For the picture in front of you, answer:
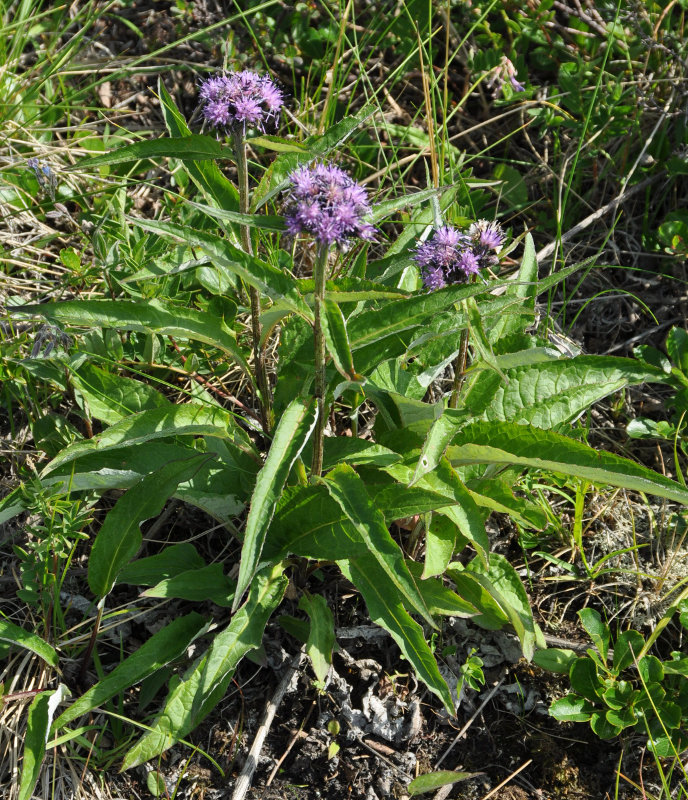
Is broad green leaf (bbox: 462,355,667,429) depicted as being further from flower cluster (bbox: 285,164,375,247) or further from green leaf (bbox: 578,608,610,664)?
flower cluster (bbox: 285,164,375,247)

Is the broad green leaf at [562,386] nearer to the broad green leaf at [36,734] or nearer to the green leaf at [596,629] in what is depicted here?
the green leaf at [596,629]

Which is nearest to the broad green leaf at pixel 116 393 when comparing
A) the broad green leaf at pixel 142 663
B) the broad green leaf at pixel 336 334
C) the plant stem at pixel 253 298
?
the plant stem at pixel 253 298

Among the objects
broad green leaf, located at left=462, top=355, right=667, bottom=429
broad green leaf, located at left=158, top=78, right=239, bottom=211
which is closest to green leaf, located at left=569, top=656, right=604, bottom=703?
broad green leaf, located at left=462, top=355, right=667, bottom=429

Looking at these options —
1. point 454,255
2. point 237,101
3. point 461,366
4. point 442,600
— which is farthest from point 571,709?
point 237,101

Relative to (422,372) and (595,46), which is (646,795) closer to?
(422,372)

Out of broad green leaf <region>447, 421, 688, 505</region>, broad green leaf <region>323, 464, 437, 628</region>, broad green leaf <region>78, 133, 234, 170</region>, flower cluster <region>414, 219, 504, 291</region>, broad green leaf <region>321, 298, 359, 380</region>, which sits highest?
broad green leaf <region>78, 133, 234, 170</region>

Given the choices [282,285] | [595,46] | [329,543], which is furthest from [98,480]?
[595,46]

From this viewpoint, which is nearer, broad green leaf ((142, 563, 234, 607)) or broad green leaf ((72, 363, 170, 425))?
broad green leaf ((142, 563, 234, 607))
